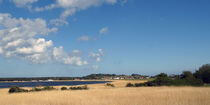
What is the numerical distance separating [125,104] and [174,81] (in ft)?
101

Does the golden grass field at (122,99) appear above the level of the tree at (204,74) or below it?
below

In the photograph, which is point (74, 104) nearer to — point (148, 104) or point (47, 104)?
point (47, 104)

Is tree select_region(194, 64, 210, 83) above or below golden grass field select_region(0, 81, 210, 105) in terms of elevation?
above

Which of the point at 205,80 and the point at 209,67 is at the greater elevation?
the point at 209,67

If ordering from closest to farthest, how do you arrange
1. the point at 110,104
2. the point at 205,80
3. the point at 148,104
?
the point at 148,104 → the point at 110,104 → the point at 205,80

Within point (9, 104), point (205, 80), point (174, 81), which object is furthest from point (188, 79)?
point (9, 104)

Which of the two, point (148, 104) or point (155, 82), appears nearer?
point (148, 104)

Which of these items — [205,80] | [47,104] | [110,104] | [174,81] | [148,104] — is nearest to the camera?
[148,104]

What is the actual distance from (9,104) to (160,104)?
389 inches

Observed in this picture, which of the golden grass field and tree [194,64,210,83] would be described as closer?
the golden grass field

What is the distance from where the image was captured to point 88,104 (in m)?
12.4

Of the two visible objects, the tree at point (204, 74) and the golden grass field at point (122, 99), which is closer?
the golden grass field at point (122, 99)

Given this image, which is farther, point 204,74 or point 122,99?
point 204,74

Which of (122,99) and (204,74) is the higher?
(204,74)
